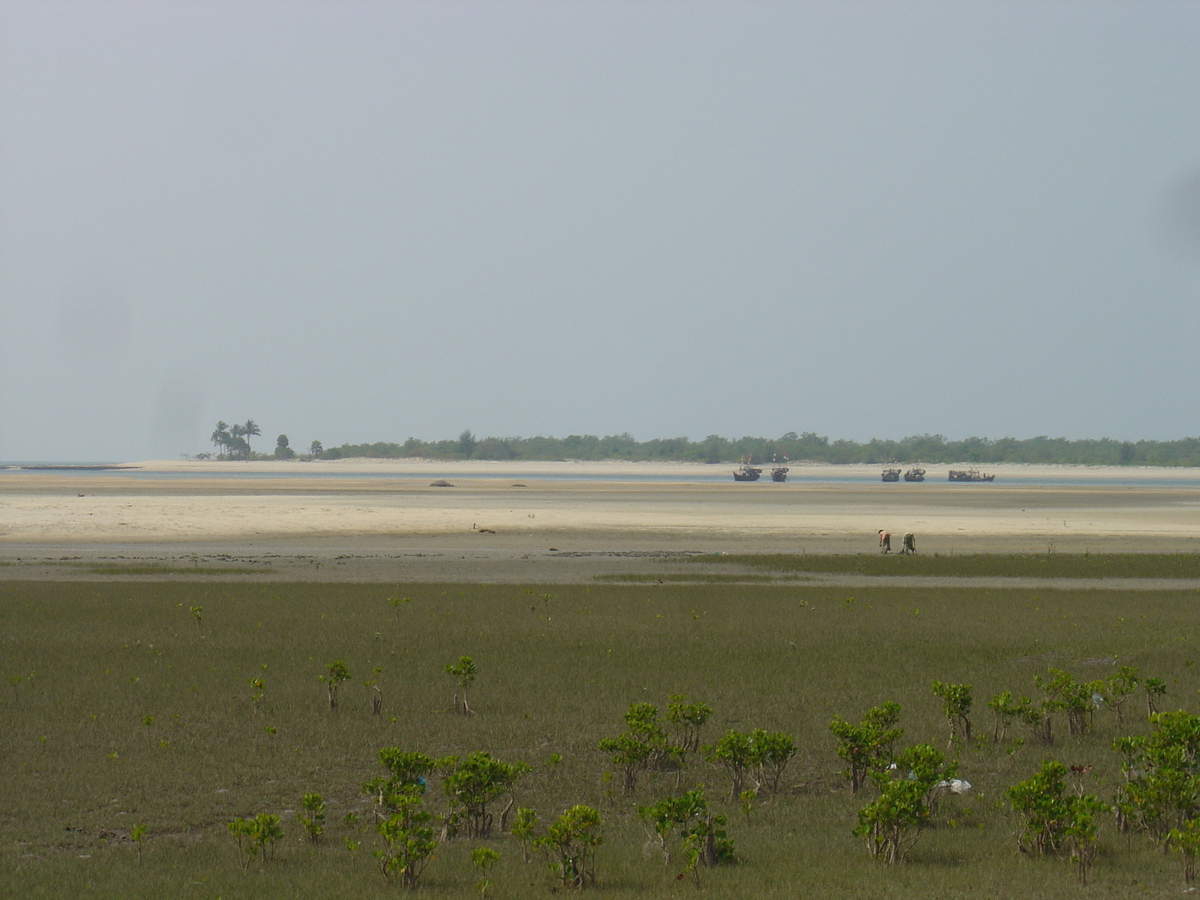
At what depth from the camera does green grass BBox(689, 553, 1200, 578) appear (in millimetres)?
30750

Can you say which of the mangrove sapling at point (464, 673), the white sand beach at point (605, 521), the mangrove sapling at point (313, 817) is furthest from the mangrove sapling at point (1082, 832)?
the white sand beach at point (605, 521)

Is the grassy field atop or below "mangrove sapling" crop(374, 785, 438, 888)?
below

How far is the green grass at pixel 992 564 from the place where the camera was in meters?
30.8

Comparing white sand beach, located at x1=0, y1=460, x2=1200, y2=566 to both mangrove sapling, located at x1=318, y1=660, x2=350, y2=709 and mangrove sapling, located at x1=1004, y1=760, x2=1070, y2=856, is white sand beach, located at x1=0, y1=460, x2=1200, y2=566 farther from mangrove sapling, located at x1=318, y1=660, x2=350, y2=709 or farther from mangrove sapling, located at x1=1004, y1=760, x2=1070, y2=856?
mangrove sapling, located at x1=1004, y1=760, x2=1070, y2=856

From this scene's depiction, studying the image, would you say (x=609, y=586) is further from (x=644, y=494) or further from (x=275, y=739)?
(x=644, y=494)

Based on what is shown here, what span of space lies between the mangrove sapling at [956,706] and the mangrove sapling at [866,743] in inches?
42.7

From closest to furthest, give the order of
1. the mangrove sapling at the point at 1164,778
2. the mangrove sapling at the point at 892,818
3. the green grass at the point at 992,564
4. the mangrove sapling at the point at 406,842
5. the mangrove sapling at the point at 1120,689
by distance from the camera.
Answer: the mangrove sapling at the point at 406,842, the mangrove sapling at the point at 892,818, the mangrove sapling at the point at 1164,778, the mangrove sapling at the point at 1120,689, the green grass at the point at 992,564

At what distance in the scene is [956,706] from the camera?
37.8ft

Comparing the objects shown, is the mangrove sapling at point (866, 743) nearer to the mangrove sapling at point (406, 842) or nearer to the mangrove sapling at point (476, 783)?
the mangrove sapling at point (476, 783)

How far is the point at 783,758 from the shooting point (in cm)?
978

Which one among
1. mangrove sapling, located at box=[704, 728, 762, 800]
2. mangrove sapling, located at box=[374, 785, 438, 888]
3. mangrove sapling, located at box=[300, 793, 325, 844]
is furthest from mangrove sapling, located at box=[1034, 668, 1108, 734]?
mangrove sapling, located at box=[300, 793, 325, 844]

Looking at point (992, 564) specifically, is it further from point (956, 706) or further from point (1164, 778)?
point (1164, 778)

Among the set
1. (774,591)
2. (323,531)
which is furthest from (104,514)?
(774,591)

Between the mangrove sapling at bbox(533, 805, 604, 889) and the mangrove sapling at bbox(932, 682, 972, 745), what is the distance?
5.27 m
